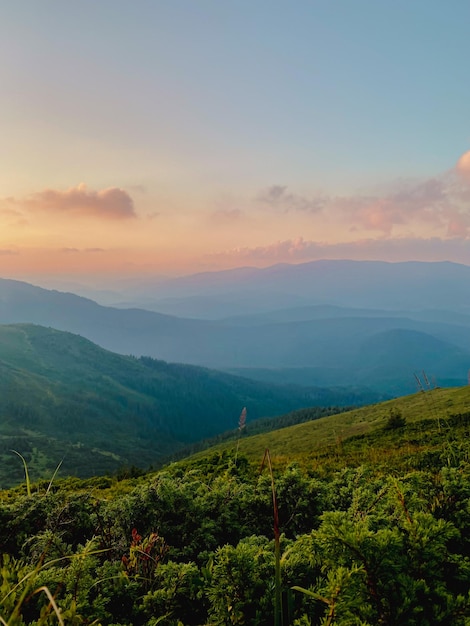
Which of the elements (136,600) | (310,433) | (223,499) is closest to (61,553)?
(136,600)

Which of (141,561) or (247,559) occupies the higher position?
(247,559)

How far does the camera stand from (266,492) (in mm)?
7633

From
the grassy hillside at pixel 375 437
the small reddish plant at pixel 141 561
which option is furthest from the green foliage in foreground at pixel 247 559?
the grassy hillside at pixel 375 437

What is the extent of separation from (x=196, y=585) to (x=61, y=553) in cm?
240

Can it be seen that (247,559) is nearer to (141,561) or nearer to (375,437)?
(141,561)

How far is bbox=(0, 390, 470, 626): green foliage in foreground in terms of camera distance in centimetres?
312

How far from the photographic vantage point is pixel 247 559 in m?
3.91

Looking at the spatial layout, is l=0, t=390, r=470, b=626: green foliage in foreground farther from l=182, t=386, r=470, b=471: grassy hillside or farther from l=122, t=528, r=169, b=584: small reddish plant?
l=182, t=386, r=470, b=471: grassy hillside

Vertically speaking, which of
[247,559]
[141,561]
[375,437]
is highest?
[247,559]

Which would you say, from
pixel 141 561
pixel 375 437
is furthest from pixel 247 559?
pixel 375 437

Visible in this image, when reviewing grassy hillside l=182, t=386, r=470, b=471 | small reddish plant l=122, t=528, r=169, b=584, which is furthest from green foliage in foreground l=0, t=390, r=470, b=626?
grassy hillside l=182, t=386, r=470, b=471

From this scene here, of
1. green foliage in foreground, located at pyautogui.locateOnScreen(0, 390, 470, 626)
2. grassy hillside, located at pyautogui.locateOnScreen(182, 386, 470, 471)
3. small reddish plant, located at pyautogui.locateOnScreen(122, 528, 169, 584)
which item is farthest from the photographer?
grassy hillside, located at pyautogui.locateOnScreen(182, 386, 470, 471)

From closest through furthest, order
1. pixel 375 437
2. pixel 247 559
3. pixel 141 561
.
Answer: pixel 247 559 < pixel 141 561 < pixel 375 437

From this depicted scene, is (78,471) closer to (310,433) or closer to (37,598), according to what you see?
(310,433)
